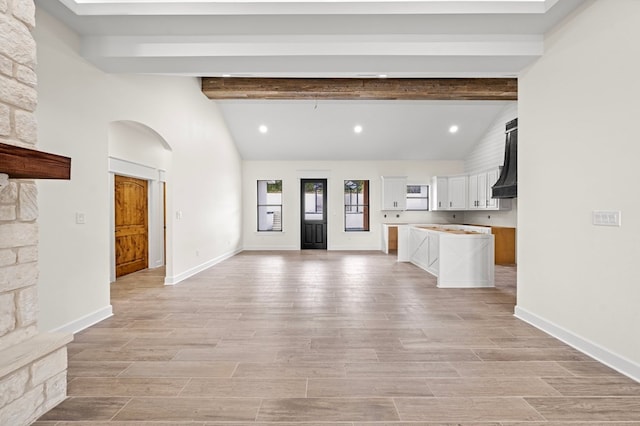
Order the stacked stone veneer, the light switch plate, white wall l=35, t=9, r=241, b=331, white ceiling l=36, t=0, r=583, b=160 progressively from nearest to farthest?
the stacked stone veneer, the light switch plate, white ceiling l=36, t=0, r=583, b=160, white wall l=35, t=9, r=241, b=331

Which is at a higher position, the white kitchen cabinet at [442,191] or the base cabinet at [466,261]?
the white kitchen cabinet at [442,191]

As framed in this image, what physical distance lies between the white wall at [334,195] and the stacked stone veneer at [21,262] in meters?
7.88

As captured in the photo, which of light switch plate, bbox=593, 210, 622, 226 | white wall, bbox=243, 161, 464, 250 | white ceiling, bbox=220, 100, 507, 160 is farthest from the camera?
white wall, bbox=243, 161, 464, 250

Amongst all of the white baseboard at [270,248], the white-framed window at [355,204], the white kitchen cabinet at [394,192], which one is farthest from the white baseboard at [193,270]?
the white kitchen cabinet at [394,192]

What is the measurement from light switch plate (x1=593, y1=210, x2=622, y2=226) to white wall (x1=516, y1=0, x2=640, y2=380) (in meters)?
0.04

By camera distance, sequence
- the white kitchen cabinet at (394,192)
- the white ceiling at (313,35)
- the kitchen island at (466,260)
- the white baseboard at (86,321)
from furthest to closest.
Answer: the white kitchen cabinet at (394,192), the kitchen island at (466,260), the white baseboard at (86,321), the white ceiling at (313,35)

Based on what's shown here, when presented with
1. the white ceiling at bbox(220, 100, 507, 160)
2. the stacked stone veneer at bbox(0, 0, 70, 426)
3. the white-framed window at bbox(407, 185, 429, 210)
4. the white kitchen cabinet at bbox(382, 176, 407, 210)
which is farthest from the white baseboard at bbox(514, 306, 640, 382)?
the white-framed window at bbox(407, 185, 429, 210)

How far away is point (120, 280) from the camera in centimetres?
551

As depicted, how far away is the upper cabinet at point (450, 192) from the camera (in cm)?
895

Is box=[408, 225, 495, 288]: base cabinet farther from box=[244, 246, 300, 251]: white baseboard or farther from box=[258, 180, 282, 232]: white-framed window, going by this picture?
box=[258, 180, 282, 232]: white-framed window

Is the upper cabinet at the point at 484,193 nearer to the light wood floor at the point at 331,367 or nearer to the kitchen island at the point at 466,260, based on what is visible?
the kitchen island at the point at 466,260

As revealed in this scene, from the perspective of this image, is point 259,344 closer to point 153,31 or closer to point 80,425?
point 80,425

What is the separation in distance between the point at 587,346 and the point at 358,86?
17.6 ft

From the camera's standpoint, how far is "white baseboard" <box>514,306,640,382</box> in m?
2.29
